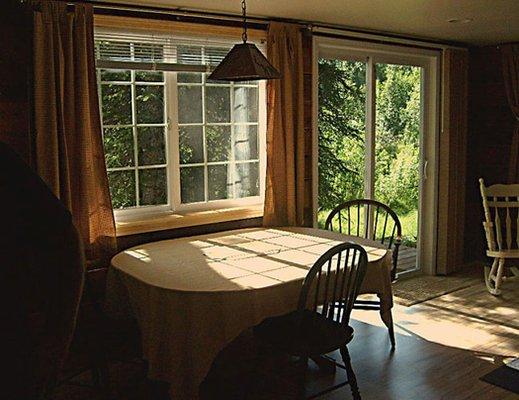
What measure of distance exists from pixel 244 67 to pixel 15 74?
1.29 meters

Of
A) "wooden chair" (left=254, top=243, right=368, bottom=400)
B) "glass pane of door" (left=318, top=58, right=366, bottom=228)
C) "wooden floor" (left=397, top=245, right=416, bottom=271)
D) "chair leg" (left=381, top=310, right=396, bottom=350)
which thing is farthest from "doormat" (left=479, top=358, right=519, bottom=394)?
"wooden floor" (left=397, top=245, right=416, bottom=271)

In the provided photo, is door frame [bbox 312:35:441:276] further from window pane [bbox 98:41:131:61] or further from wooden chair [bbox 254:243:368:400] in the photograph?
wooden chair [bbox 254:243:368:400]

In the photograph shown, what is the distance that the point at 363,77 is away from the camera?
5047 millimetres

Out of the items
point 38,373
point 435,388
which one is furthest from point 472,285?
point 38,373

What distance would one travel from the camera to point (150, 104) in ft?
12.4

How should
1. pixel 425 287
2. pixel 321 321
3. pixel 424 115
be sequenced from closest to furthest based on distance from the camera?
pixel 321 321
pixel 425 287
pixel 424 115

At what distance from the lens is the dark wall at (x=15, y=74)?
3.09 m

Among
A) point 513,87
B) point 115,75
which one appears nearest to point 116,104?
point 115,75

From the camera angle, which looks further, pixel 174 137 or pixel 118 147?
pixel 174 137

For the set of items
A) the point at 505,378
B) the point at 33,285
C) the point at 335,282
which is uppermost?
the point at 33,285

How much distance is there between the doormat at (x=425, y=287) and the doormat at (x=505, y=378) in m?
1.34

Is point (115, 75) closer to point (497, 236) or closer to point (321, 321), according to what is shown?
point (321, 321)

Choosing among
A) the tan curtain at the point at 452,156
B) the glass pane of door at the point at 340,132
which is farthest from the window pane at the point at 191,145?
the tan curtain at the point at 452,156

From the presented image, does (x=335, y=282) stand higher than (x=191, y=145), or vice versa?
(x=191, y=145)
